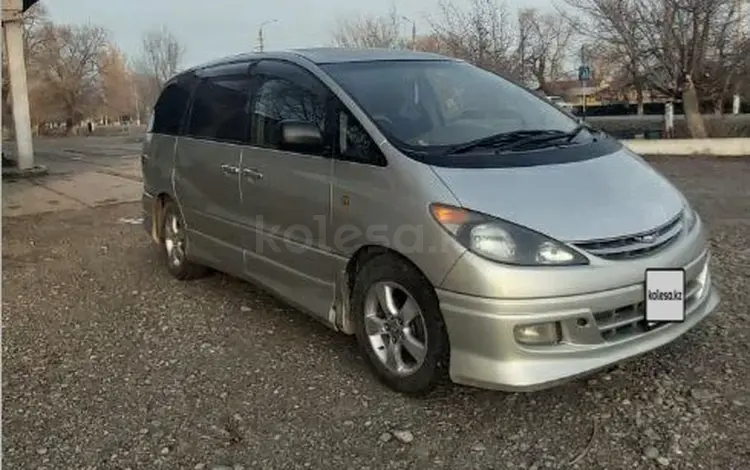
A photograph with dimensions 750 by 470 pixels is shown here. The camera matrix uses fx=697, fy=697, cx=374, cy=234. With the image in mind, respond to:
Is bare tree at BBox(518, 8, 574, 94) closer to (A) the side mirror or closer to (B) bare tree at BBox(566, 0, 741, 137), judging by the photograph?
(B) bare tree at BBox(566, 0, 741, 137)

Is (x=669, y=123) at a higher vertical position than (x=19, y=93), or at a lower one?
lower

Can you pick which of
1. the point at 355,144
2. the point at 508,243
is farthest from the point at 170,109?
the point at 508,243

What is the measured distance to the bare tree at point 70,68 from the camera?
5778 cm

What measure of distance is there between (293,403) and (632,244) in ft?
5.76

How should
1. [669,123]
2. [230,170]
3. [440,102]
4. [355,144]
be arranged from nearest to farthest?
[355,144], [440,102], [230,170], [669,123]

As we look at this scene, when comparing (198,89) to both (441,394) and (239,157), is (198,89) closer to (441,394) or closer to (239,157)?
(239,157)

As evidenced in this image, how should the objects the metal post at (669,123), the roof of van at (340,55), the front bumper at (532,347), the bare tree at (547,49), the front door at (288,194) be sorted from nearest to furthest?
the front bumper at (532,347) → the front door at (288,194) → the roof of van at (340,55) → the metal post at (669,123) → the bare tree at (547,49)

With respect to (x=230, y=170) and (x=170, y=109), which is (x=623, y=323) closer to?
(x=230, y=170)

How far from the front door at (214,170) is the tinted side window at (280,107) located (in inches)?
6.9

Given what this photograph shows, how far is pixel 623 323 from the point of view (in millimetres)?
3041

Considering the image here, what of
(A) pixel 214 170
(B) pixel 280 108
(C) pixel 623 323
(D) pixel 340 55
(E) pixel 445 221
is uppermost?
(D) pixel 340 55

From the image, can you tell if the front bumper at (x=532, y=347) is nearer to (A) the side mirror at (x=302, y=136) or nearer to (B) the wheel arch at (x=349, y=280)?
(B) the wheel arch at (x=349, y=280)

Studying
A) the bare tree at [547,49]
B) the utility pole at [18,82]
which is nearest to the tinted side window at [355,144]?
the utility pole at [18,82]

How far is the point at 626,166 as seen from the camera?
3.56 m
